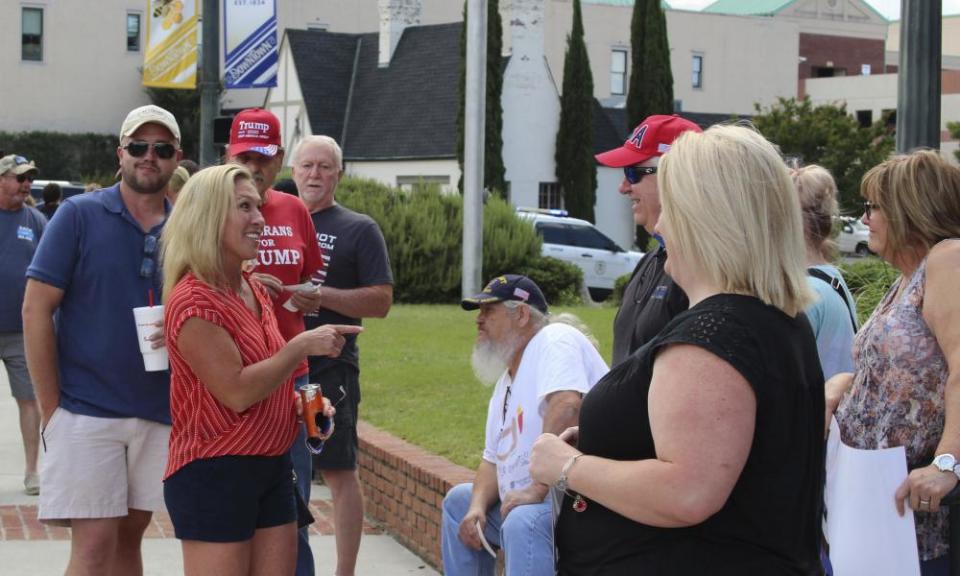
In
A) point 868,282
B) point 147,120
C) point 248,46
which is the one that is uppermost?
point 248,46

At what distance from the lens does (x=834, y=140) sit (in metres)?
40.1

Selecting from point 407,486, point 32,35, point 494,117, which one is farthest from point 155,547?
point 32,35

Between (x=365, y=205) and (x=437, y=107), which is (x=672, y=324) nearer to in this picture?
(x=365, y=205)

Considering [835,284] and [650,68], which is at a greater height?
[650,68]

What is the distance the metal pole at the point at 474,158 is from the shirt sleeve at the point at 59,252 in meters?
15.7

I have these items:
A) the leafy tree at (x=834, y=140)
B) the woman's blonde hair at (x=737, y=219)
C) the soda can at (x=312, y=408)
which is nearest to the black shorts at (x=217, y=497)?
the soda can at (x=312, y=408)

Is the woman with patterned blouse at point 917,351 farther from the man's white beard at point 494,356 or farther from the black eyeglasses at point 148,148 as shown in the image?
the black eyeglasses at point 148,148

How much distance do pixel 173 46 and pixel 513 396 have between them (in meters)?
9.68

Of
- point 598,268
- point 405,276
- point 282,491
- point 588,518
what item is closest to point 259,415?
point 282,491

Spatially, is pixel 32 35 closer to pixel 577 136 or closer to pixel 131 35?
pixel 131 35

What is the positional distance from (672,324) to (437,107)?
40.3 m

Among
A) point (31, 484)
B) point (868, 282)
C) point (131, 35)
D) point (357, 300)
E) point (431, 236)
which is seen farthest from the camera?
point (131, 35)

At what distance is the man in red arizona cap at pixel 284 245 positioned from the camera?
18.6 feet

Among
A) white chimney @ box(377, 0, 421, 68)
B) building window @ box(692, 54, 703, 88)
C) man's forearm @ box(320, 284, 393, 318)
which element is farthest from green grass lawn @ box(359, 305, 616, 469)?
building window @ box(692, 54, 703, 88)
